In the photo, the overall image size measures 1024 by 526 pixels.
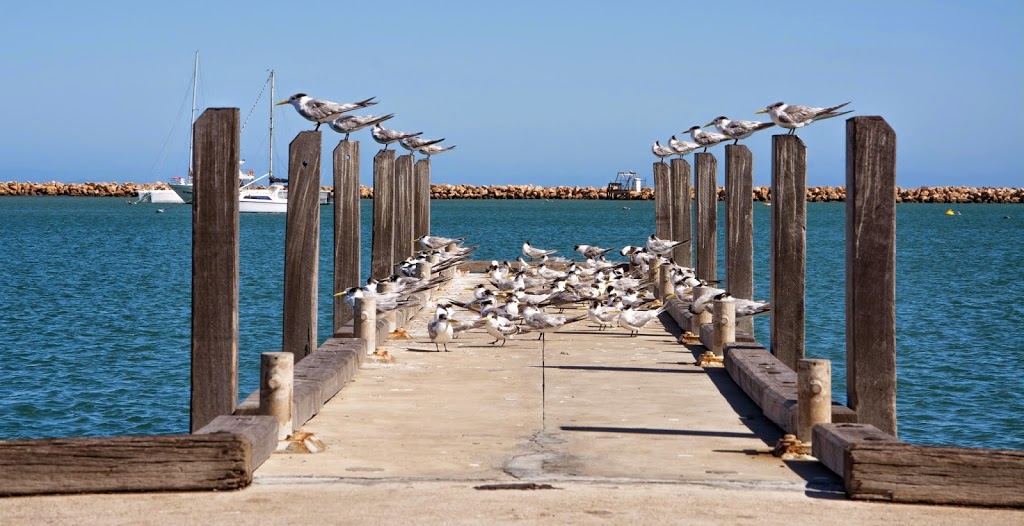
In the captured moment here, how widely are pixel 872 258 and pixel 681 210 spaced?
45.1 ft

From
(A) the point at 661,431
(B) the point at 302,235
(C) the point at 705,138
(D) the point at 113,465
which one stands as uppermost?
(C) the point at 705,138

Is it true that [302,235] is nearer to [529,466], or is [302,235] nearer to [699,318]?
[529,466]

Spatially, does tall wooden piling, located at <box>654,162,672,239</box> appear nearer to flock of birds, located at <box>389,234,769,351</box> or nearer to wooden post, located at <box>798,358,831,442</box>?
flock of birds, located at <box>389,234,769,351</box>

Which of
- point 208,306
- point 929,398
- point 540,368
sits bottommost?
point 929,398

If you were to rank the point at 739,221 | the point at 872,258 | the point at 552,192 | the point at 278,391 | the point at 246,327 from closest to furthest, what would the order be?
the point at 872,258
the point at 278,391
the point at 739,221
the point at 246,327
the point at 552,192

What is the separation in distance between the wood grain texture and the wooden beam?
13.9m

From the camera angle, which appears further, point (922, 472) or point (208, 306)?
point (208, 306)

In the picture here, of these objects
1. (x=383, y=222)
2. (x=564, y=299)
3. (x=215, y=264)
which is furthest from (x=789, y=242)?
Result: (x=383, y=222)

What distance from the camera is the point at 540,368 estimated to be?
13266 mm

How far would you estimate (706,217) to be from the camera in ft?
63.6

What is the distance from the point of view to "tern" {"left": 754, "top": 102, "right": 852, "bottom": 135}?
1308 centimetres

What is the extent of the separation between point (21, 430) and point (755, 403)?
10.2 meters

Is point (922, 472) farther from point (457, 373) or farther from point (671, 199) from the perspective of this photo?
point (671, 199)

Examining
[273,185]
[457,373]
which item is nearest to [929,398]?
[457,373]
